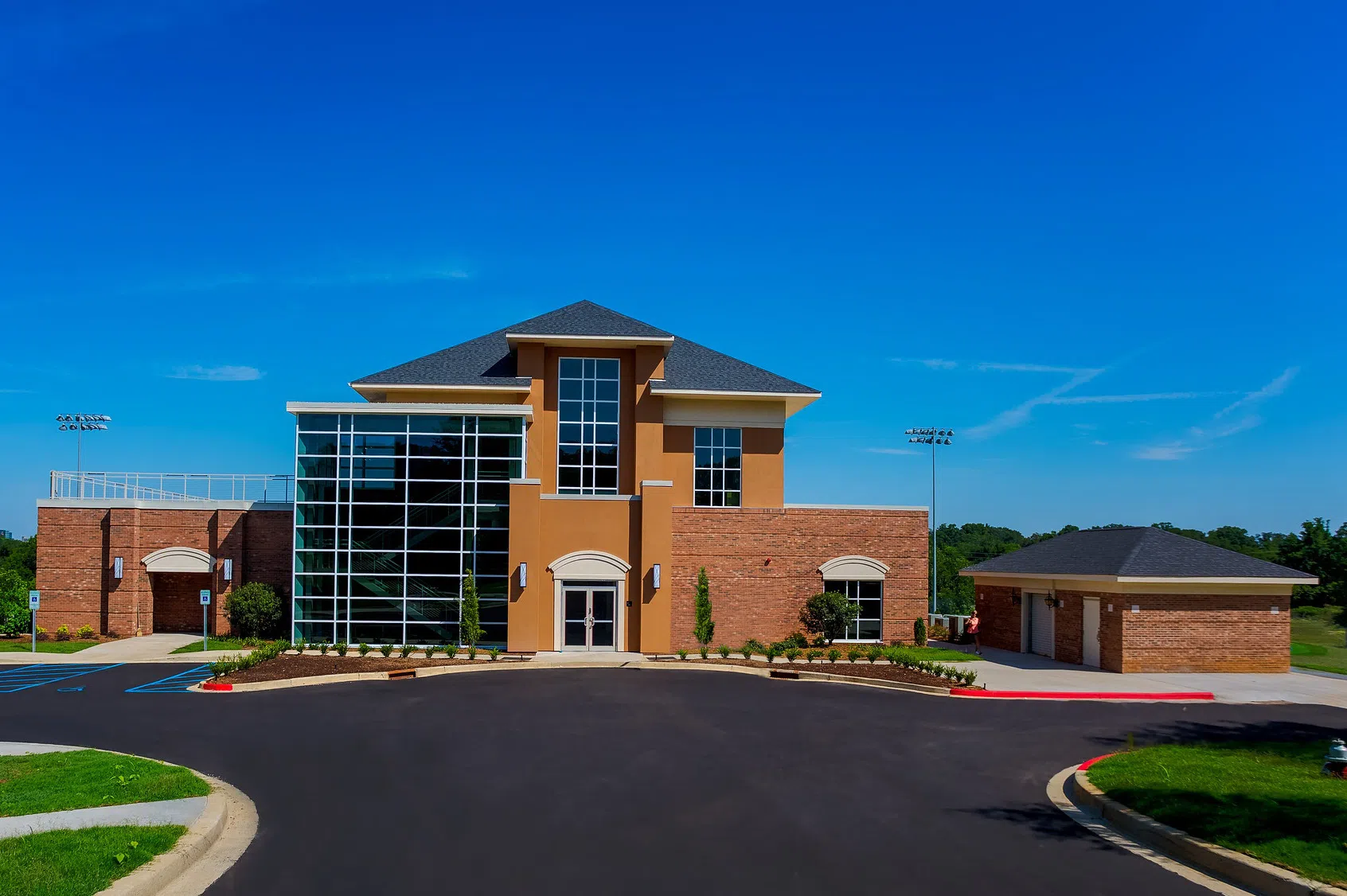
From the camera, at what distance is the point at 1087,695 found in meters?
20.2

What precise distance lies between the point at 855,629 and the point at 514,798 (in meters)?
20.9

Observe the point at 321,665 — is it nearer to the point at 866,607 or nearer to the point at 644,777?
the point at 644,777

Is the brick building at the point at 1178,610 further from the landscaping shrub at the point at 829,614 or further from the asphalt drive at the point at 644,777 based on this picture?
the landscaping shrub at the point at 829,614

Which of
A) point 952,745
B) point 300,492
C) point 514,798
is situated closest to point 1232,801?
point 952,745

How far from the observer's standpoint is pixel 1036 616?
29.5m

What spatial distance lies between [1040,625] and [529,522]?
16.8m

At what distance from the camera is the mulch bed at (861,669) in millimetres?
21281

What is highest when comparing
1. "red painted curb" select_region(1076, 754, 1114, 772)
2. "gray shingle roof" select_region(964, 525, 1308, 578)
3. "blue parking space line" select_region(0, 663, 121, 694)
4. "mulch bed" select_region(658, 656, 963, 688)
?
"gray shingle roof" select_region(964, 525, 1308, 578)

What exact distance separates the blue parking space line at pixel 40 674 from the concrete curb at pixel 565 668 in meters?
4.20

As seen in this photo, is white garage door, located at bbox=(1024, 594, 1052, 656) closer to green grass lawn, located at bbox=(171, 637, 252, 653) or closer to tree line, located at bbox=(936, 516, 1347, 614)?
tree line, located at bbox=(936, 516, 1347, 614)

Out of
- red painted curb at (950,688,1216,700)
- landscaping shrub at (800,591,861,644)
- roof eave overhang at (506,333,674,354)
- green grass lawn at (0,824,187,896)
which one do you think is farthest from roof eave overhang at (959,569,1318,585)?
green grass lawn at (0,824,187,896)

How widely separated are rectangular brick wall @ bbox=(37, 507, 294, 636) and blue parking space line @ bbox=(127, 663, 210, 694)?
23.9 ft

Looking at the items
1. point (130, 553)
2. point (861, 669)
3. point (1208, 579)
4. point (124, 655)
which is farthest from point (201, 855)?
point (130, 553)

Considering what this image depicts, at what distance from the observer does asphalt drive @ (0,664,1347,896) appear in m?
8.18
